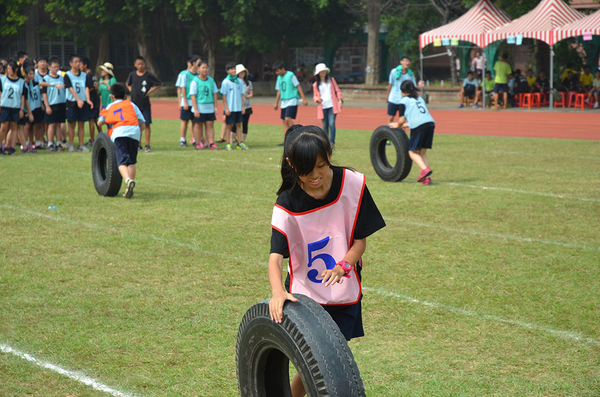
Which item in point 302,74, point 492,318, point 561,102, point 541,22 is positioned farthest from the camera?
point 302,74

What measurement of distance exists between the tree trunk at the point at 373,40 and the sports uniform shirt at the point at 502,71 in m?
9.53

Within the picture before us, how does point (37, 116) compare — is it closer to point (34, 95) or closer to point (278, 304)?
point (34, 95)

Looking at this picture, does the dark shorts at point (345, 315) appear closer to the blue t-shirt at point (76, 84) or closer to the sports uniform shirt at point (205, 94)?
the sports uniform shirt at point (205, 94)

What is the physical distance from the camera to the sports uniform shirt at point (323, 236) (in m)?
3.17

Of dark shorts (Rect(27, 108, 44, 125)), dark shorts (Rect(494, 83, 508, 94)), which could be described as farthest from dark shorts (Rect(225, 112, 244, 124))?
dark shorts (Rect(494, 83, 508, 94))

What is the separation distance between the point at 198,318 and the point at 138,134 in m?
5.51

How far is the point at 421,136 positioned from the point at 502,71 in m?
17.9

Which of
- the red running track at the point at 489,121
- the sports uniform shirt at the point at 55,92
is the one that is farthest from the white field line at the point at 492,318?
the red running track at the point at 489,121

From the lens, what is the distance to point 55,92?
1552 centimetres

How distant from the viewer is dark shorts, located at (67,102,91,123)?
1564cm

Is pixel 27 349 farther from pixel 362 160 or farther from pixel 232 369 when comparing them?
pixel 362 160

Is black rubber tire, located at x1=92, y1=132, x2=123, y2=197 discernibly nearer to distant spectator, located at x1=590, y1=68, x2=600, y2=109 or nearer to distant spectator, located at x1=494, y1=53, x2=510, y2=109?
distant spectator, located at x1=494, y1=53, x2=510, y2=109

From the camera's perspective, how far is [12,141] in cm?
1524

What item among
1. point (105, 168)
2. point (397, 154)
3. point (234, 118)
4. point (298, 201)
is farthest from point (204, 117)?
point (298, 201)
